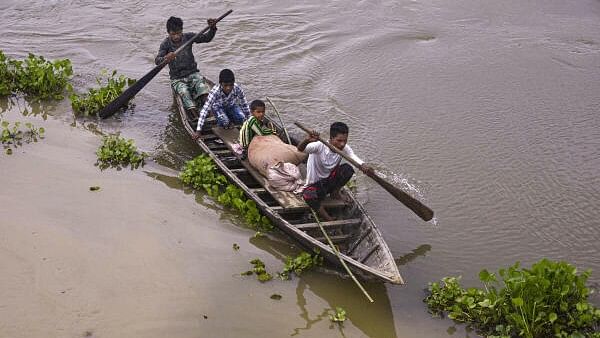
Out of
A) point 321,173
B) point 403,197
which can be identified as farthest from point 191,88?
point 403,197

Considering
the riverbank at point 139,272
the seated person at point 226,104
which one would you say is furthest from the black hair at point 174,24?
the riverbank at point 139,272

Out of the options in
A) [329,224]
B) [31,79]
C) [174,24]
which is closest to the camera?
[329,224]

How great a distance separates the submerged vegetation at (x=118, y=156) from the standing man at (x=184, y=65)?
1.10 metres

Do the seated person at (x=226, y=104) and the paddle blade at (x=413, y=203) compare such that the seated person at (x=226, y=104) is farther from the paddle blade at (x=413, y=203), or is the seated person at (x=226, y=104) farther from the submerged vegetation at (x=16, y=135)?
the paddle blade at (x=413, y=203)

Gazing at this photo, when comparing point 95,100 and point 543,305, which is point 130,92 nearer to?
point 95,100

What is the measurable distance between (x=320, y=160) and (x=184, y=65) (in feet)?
12.4

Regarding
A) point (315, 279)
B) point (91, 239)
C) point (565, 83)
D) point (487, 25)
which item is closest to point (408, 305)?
point (315, 279)

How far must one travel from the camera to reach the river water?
21.7 ft

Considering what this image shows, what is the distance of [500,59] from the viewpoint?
1125 cm

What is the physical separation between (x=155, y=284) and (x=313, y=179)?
2.01 metres

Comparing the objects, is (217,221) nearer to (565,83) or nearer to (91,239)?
(91,239)

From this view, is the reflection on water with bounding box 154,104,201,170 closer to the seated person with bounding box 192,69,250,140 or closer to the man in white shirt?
the seated person with bounding box 192,69,250,140

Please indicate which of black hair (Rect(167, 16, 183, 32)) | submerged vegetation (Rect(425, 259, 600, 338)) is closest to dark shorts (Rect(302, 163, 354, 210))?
submerged vegetation (Rect(425, 259, 600, 338))

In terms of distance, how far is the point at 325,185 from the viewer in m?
6.35
